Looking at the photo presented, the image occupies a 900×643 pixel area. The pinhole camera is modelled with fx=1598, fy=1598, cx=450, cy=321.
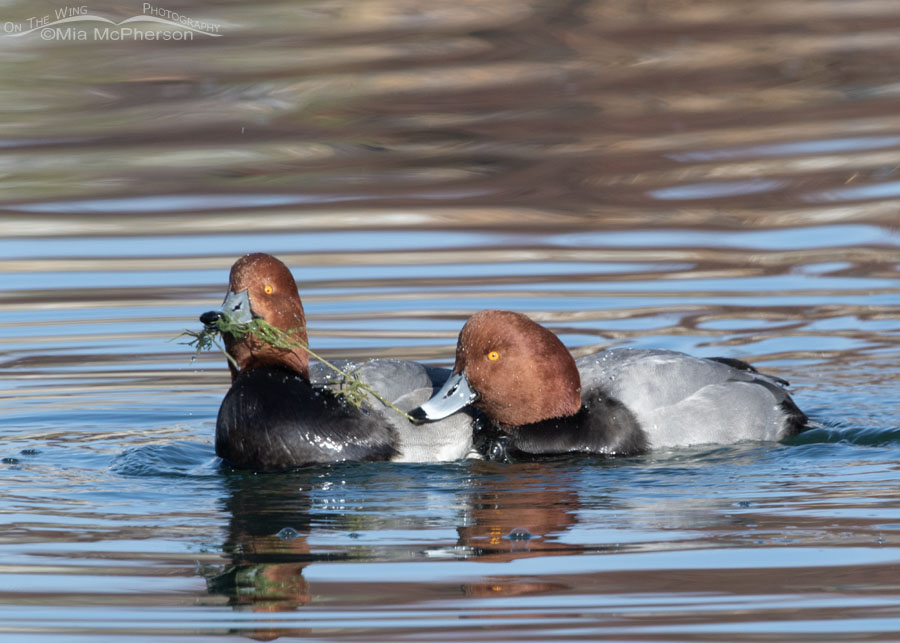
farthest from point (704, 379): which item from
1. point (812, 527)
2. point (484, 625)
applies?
point (484, 625)

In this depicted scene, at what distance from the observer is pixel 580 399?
7.61m

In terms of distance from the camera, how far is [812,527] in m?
5.80

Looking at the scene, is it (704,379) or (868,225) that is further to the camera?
(868,225)

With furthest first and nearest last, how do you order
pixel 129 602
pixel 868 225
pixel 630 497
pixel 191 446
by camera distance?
pixel 868 225 → pixel 191 446 → pixel 630 497 → pixel 129 602

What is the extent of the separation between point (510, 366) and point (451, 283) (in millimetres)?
3615

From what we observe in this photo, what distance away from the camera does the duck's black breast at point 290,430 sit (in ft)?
23.7

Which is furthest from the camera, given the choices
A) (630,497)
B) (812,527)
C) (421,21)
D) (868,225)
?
(421,21)

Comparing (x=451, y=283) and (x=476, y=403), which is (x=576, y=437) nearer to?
(x=476, y=403)

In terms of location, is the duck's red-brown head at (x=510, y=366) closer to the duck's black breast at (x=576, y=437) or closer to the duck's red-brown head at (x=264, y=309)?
the duck's black breast at (x=576, y=437)

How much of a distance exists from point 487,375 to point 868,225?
551cm

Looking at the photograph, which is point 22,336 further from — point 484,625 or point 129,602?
point 484,625

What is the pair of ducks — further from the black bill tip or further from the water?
the water

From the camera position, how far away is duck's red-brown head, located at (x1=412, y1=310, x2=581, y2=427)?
7.41 meters

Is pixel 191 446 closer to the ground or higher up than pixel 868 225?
closer to the ground
